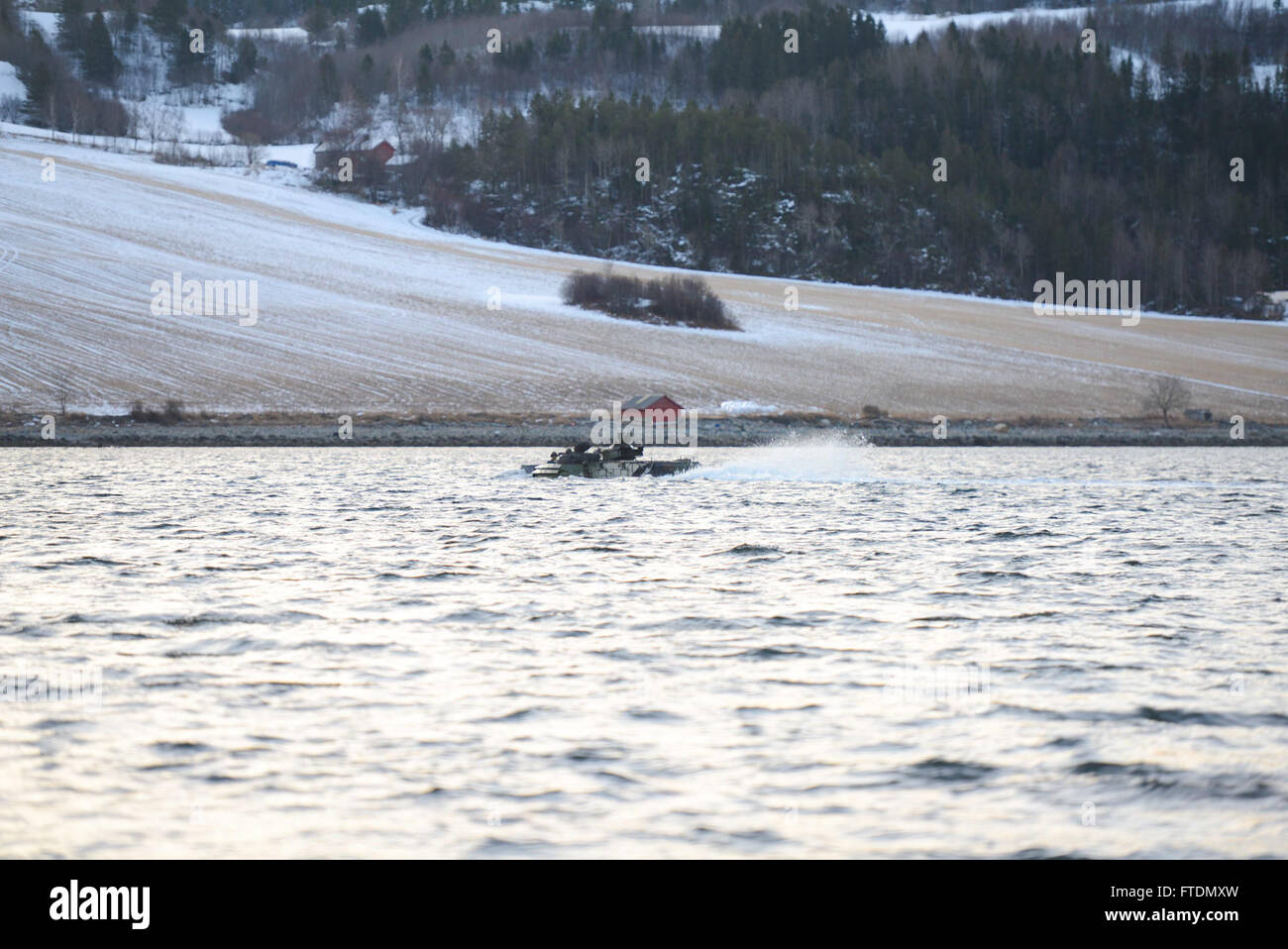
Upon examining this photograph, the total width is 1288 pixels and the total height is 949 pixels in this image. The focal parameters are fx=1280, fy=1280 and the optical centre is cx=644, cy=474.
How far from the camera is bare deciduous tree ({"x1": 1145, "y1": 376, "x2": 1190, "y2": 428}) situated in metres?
75.5

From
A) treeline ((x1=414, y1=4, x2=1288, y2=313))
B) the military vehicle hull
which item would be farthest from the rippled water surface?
treeline ((x1=414, y1=4, x2=1288, y2=313))

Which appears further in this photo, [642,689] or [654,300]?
[654,300]

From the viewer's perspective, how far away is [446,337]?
3398 inches

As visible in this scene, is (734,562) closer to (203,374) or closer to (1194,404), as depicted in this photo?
(203,374)

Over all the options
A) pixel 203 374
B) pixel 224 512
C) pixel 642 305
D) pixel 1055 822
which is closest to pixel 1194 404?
pixel 642 305

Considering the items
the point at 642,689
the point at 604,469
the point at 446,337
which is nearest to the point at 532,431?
the point at 604,469

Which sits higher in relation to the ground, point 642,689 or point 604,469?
point 642,689

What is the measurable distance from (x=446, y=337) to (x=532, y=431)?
2558cm

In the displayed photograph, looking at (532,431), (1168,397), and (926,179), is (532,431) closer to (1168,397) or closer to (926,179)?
(1168,397)

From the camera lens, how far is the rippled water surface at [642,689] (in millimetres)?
8883

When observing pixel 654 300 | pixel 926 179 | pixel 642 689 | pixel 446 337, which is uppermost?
pixel 926 179

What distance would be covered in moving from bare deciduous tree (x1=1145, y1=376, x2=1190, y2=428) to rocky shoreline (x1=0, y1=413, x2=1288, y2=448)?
256 cm

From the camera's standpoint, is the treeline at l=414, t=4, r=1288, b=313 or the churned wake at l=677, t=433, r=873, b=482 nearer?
the churned wake at l=677, t=433, r=873, b=482

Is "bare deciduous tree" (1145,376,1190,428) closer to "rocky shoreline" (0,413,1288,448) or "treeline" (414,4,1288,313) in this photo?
"rocky shoreline" (0,413,1288,448)
